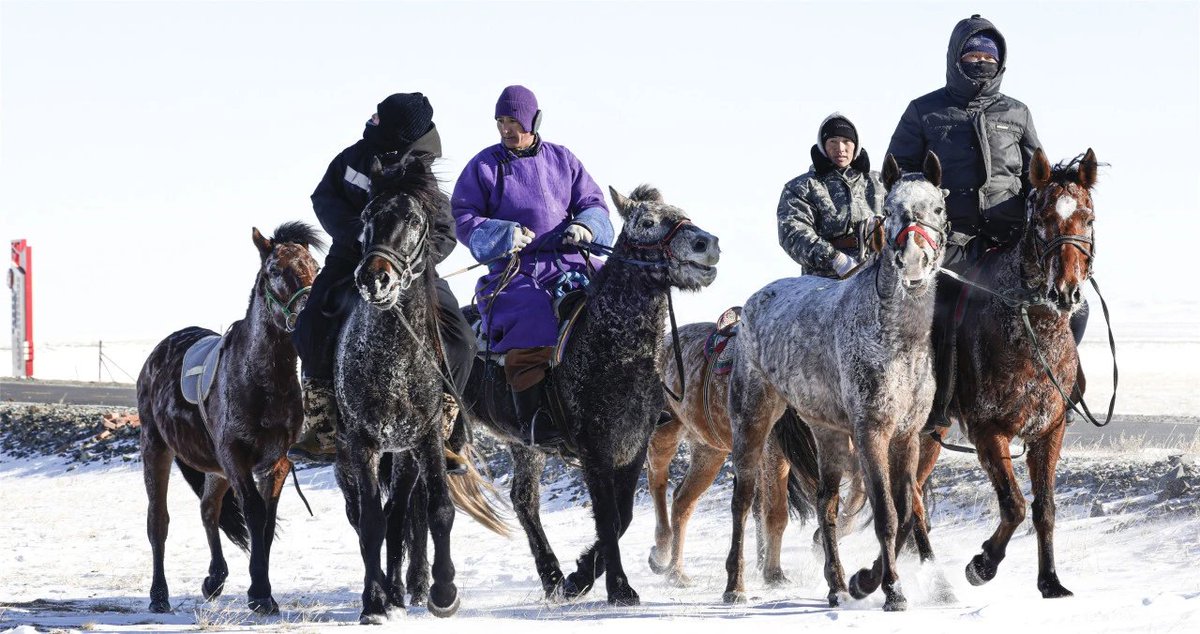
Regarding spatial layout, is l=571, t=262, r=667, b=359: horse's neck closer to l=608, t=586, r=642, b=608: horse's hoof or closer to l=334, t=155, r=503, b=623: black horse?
l=334, t=155, r=503, b=623: black horse

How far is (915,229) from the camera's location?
797cm

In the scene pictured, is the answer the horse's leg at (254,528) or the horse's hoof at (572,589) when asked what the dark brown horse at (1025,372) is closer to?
the horse's hoof at (572,589)

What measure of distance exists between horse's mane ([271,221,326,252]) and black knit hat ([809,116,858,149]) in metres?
3.36

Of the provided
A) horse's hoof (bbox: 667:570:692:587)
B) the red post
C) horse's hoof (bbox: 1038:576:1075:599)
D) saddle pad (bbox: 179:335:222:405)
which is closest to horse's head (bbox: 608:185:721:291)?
horse's hoof (bbox: 1038:576:1075:599)

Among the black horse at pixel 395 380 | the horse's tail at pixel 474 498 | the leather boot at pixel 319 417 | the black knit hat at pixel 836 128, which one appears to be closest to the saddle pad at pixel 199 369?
the leather boot at pixel 319 417

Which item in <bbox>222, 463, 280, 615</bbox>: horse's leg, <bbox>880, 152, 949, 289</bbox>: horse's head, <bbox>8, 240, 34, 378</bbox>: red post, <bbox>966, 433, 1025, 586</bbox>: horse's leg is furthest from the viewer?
<bbox>8, 240, 34, 378</bbox>: red post

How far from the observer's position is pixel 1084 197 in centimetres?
836

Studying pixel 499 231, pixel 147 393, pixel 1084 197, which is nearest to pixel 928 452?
pixel 1084 197

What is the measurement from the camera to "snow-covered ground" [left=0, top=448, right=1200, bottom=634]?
8.19m

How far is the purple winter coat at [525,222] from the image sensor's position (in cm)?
975

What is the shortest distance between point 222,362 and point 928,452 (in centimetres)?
462

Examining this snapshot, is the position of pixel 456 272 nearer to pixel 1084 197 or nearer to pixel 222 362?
pixel 222 362

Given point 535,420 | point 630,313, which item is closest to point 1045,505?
point 630,313

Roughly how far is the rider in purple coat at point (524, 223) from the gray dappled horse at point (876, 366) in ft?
4.61
